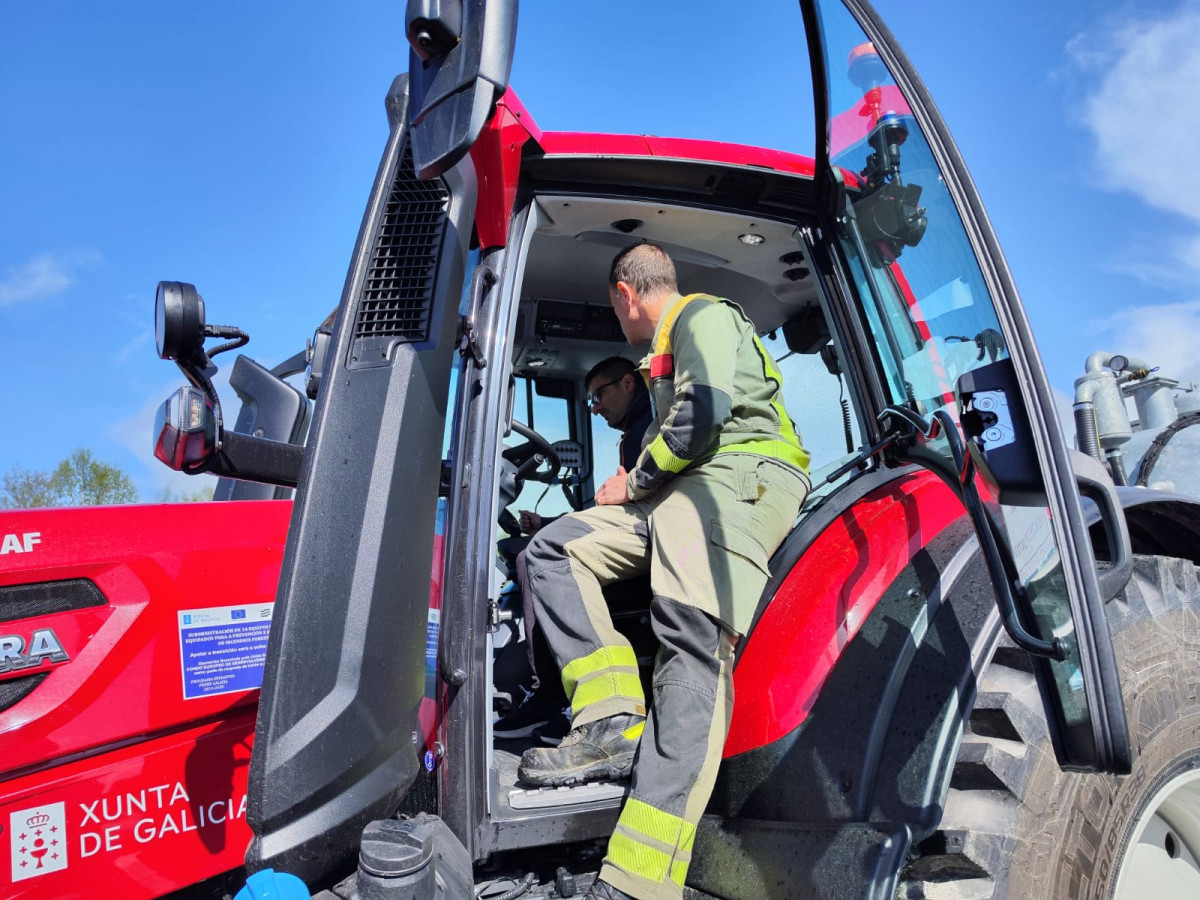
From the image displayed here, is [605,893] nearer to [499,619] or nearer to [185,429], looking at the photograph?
[499,619]

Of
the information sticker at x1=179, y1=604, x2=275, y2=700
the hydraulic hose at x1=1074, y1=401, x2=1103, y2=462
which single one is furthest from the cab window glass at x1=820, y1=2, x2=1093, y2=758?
the hydraulic hose at x1=1074, y1=401, x2=1103, y2=462

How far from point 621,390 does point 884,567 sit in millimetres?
1629

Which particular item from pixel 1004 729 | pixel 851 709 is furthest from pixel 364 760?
pixel 1004 729

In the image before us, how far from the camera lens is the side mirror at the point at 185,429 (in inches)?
65.4

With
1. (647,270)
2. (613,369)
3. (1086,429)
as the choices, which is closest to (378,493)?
(647,270)

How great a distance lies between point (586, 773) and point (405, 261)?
122 cm

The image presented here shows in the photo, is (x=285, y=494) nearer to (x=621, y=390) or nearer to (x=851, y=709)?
(x=621, y=390)

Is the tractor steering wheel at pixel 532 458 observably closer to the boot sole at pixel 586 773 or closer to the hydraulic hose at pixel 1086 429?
the boot sole at pixel 586 773

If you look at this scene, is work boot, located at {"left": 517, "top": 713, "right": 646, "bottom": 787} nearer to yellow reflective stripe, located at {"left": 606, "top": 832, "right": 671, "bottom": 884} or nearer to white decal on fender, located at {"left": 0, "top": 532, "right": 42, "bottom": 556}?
yellow reflective stripe, located at {"left": 606, "top": 832, "right": 671, "bottom": 884}

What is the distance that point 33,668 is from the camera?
1799mm

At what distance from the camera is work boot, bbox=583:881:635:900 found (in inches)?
68.2

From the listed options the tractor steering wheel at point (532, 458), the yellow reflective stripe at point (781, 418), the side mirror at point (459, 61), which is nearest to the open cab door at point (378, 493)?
the side mirror at point (459, 61)

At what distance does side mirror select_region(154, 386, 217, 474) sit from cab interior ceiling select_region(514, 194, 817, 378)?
1.05 metres

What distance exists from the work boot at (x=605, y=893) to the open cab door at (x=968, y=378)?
87 centimetres
